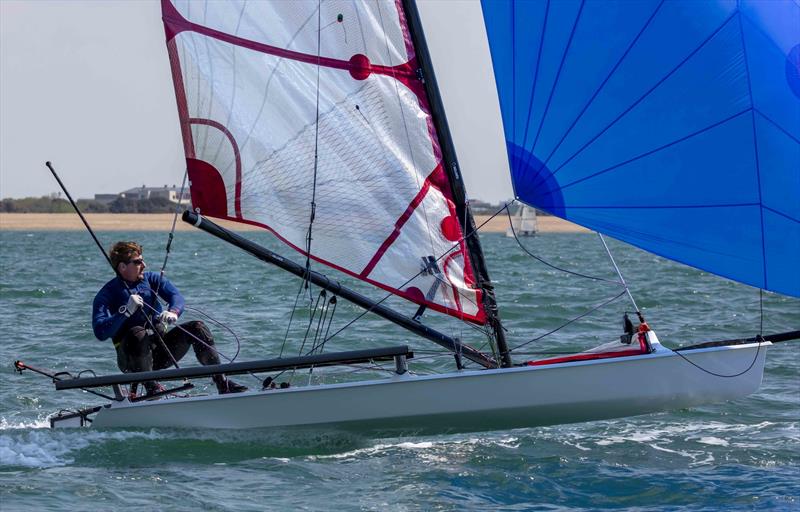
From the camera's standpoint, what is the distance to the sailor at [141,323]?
780 cm

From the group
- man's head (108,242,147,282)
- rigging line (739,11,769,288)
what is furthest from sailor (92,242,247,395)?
rigging line (739,11,769,288)

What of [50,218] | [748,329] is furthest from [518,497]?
[50,218]

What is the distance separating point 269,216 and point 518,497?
2538 millimetres

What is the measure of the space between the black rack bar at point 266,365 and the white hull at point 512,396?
0.16 m

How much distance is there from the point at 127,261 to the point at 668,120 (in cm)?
351

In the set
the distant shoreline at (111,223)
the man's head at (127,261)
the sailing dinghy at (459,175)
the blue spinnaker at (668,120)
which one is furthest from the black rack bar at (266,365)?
the distant shoreline at (111,223)

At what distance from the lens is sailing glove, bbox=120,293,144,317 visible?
25.2 ft

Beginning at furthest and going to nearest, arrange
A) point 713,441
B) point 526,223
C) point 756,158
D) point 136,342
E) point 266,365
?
point 526,223 < point 713,441 < point 136,342 < point 266,365 < point 756,158

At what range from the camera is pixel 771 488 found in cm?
700

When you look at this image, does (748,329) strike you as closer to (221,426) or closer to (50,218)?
(221,426)

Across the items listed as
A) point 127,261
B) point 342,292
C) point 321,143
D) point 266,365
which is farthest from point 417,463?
point 127,261

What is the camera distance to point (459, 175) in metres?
7.95

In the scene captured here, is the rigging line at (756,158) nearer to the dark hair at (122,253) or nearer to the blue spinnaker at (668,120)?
the blue spinnaker at (668,120)

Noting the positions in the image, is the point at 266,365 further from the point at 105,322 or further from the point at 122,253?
the point at 122,253
